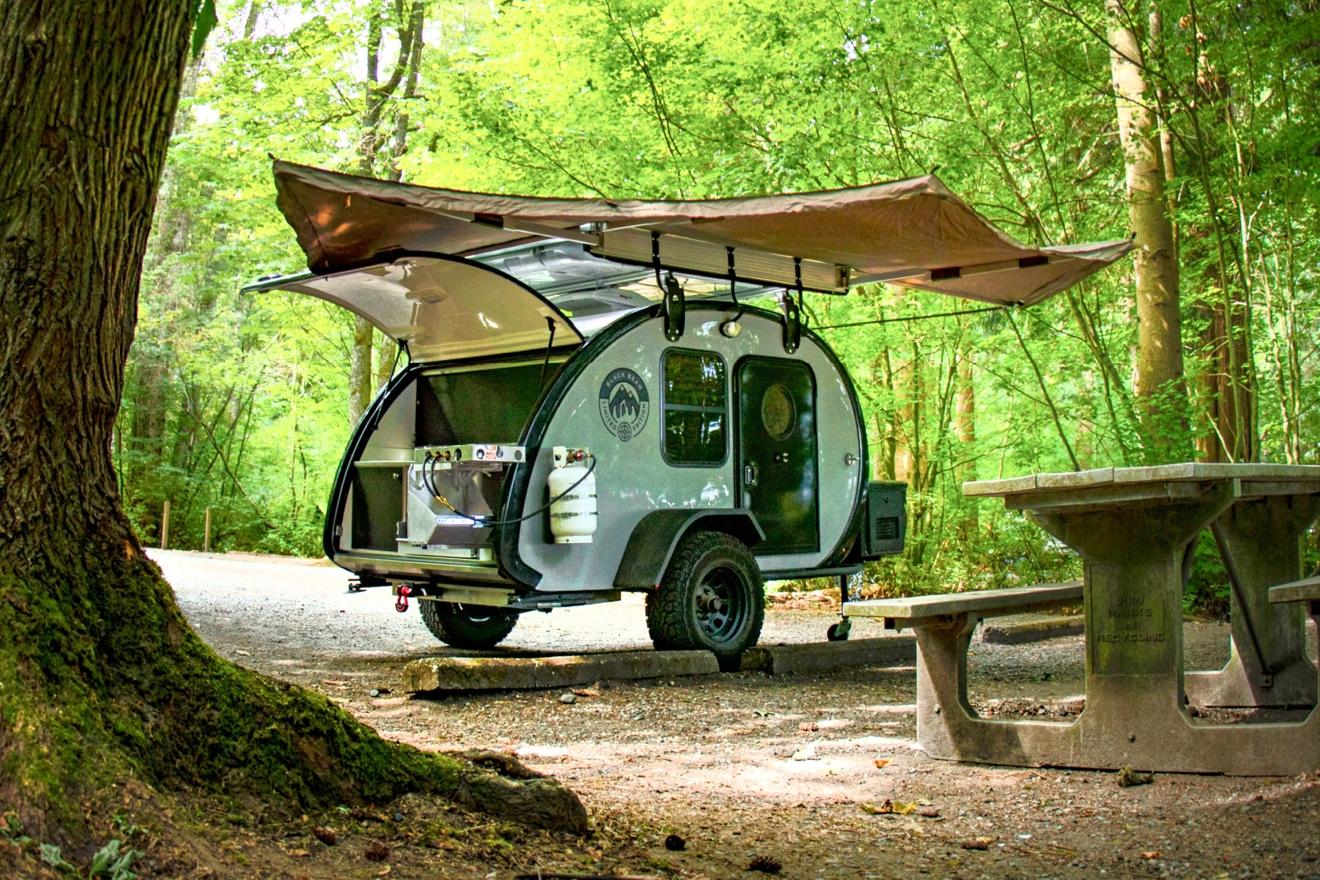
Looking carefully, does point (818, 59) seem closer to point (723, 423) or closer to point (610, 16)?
point (610, 16)

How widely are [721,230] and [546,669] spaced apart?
2.64 m

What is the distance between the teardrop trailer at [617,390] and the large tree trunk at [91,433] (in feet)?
10.0

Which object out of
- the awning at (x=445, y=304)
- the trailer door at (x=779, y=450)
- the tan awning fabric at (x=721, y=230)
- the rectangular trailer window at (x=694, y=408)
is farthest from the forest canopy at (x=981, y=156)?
the awning at (x=445, y=304)

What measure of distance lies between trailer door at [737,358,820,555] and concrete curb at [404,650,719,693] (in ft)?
3.83

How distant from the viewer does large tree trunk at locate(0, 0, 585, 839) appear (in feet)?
10.5

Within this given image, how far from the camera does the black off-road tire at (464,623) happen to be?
30.1 feet

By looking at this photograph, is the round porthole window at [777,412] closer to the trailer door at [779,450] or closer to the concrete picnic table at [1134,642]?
the trailer door at [779,450]

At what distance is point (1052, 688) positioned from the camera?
7.39 meters

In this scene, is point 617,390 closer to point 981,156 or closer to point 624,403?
point 624,403

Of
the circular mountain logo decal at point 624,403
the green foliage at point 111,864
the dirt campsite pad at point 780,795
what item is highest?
the circular mountain logo decal at point 624,403

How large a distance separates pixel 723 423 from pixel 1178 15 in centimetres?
456

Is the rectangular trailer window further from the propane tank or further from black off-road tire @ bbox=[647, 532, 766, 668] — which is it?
the propane tank

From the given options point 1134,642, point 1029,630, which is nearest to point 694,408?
point 1029,630

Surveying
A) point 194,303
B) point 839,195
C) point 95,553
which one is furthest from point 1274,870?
point 194,303
